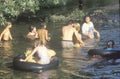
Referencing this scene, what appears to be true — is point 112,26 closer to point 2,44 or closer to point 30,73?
point 2,44

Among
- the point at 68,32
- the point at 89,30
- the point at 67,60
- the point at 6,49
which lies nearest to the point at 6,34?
the point at 6,49

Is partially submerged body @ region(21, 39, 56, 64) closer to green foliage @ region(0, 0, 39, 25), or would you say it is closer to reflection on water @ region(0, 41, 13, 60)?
reflection on water @ region(0, 41, 13, 60)

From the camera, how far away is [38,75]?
15930 mm

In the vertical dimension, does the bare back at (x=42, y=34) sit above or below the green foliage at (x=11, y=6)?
below

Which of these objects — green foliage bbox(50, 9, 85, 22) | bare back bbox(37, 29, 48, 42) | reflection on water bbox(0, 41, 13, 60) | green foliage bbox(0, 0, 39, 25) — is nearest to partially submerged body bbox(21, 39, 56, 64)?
reflection on water bbox(0, 41, 13, 60)

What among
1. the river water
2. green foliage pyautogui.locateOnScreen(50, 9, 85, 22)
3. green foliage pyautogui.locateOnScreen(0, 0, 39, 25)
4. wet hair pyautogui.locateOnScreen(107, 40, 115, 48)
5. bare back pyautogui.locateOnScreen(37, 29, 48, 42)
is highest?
green foliage pyautogui.locateOnScreen(0, 0, 39, 25)

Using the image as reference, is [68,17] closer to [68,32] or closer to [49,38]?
[49,38]

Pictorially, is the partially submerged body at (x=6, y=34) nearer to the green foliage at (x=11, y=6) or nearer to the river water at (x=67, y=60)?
the river water at (x=67, y=60)

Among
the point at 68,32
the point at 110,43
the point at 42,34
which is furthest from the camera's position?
the point at 42,34

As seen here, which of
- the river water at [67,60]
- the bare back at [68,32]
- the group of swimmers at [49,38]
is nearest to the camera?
the river water at [67,60]

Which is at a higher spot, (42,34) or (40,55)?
(42,34)

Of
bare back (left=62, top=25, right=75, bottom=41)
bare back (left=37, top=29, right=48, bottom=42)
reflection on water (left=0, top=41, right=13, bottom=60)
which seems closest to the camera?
reflection on water (left=0, top=41, right=13, bottom=60)

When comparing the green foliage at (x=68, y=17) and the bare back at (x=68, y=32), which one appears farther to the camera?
the green foliage at (x=68, y=17)

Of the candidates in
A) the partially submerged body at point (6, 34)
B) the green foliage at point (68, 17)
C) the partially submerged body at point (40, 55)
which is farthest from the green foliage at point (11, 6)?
the green foliage at point (68, 17)
